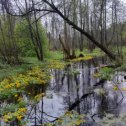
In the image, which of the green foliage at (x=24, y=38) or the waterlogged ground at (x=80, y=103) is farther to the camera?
the green foliage at (x=24, y=38)

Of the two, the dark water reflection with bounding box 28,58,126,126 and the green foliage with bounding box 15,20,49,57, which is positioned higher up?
the green foliage with bounding box 15,20,49,57

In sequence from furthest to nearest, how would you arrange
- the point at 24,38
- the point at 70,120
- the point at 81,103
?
the point at 24,38, the point at 81,103, the point at 70,120

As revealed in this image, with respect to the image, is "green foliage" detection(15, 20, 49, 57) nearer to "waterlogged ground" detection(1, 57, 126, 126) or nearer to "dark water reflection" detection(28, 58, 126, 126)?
"waterlogged ground" detection(1, 57, 126, 126)

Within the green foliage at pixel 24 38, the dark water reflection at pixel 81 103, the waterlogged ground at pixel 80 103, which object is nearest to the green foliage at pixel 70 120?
the waterlogged ground at pixel 80 103

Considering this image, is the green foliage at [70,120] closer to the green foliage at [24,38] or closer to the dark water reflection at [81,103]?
the dark water reflection at [81,103]

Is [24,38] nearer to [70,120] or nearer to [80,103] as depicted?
[80,103]

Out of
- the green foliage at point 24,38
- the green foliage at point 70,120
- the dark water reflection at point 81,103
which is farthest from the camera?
the green foliage at point 24,38

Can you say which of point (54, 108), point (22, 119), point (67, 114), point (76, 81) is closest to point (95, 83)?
point (76, 81)

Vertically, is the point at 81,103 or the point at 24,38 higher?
the point at 24,38

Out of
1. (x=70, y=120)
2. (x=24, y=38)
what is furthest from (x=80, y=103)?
(x=24, y=38)

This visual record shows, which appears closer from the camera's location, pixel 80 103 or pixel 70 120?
pixel 70 120

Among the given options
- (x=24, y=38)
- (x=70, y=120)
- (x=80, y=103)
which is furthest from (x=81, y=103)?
(x=24, y=38)

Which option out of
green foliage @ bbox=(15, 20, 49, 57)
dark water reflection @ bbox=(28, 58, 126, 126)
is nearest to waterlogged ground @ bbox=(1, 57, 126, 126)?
dark water reflection @ bbox=(28, 58, 126, 126)

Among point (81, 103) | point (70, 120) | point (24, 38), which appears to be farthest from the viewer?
point (24, 38)
